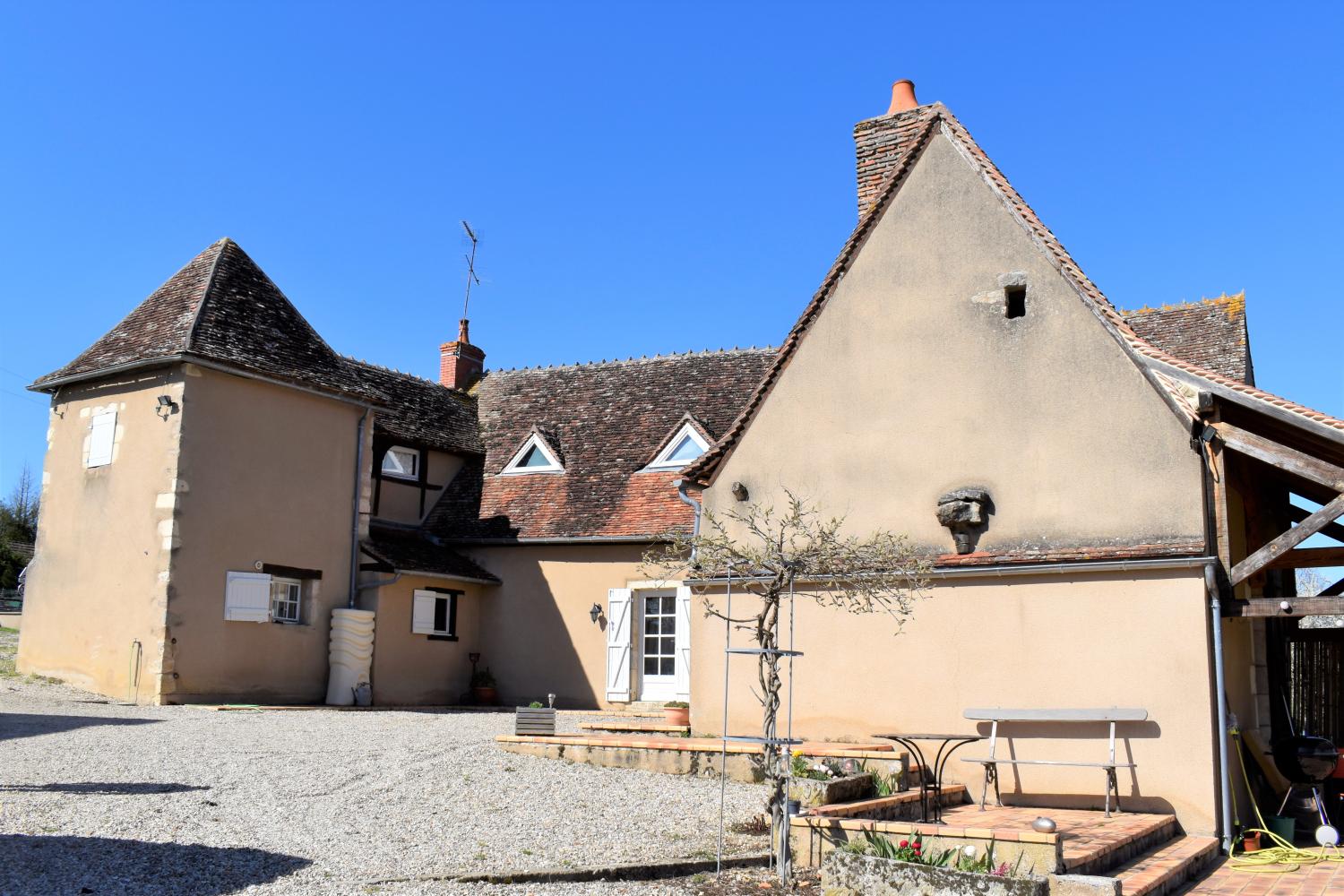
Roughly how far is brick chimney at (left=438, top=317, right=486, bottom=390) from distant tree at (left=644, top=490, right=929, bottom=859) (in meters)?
12.9

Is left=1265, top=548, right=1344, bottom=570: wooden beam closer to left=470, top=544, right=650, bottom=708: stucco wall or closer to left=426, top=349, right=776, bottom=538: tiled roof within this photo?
left=426, top=349, right=776, bottom=538: tiled roof

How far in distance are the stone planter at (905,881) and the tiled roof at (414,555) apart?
12666mm

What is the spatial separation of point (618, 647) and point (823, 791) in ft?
33.9

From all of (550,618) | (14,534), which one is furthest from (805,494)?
(14,534)

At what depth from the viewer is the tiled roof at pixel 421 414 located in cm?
2103

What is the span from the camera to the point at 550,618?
19.8 metres

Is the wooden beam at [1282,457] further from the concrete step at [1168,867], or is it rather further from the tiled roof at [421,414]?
the tiled roof at [421,414]

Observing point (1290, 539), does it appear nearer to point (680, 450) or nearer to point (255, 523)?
point (680, 450)

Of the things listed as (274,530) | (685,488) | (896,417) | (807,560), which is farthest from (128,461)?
(807,560)

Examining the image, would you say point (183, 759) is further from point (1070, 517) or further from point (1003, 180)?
point (1003, 180)

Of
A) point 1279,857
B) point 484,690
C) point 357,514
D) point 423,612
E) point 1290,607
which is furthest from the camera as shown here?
point 484,690

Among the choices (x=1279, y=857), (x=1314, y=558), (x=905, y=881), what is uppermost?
(x=1314, y=558)

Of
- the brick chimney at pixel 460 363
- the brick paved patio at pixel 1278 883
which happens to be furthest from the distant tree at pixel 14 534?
the brick paved patio at pixel 1278 883

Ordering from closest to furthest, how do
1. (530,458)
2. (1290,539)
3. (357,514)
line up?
(1290,539) → (357,514) → (530,458)
